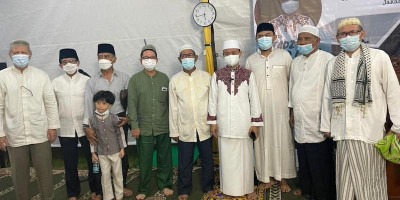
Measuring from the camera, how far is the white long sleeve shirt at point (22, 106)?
2.75 m

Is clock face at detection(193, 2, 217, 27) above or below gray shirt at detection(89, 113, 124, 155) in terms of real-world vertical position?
above

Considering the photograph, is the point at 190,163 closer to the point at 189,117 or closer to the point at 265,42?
the point at 189,117

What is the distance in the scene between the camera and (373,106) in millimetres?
2209

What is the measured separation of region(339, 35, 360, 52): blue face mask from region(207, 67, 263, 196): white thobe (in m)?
0.93

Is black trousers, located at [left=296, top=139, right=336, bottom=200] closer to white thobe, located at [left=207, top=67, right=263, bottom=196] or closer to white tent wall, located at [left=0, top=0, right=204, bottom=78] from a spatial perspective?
white thobe, located at [left=207, top=67, right=263, bottom=196]

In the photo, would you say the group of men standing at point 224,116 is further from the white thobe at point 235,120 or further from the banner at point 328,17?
the banner at point 328,17

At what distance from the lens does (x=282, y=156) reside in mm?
3129

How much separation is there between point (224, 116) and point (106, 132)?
127 centimetres

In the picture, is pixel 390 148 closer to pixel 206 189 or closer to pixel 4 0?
pixel 206 189

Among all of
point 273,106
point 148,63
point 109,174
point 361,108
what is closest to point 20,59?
point 148,63

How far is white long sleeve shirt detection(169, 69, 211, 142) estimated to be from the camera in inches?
121

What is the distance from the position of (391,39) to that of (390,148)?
2019 millimetres

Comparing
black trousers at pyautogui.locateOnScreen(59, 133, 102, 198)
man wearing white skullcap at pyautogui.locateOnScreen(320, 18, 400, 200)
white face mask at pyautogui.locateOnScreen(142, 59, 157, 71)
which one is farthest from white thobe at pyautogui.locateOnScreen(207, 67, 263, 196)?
black trousers at pyautogui.locateOnScreen(59, 133, 102, 198)

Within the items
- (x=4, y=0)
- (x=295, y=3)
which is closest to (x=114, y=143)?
(x=295, y=3)
